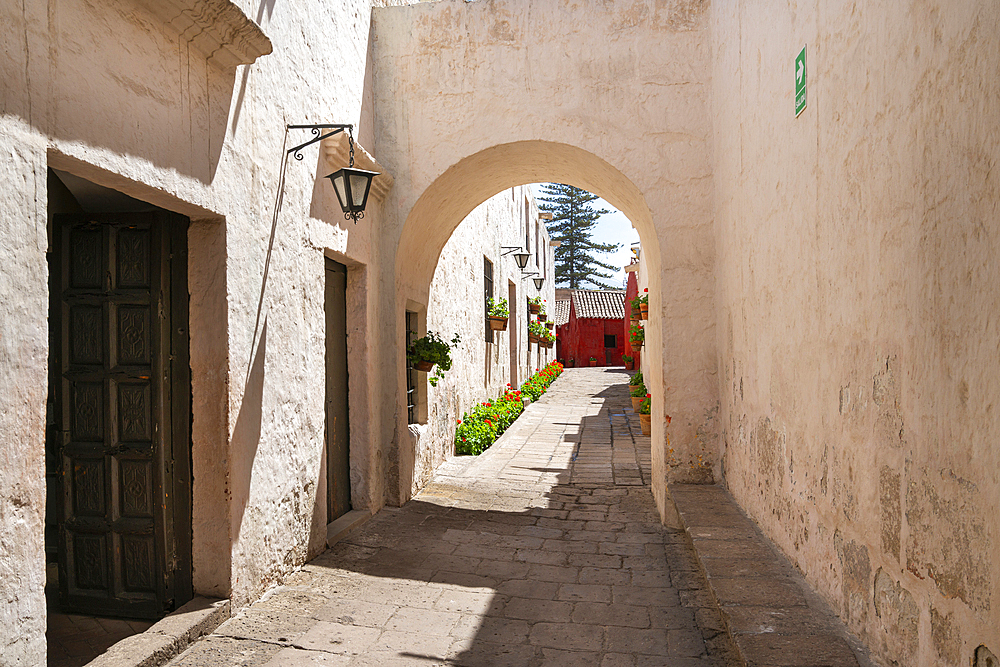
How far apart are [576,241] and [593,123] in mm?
35557

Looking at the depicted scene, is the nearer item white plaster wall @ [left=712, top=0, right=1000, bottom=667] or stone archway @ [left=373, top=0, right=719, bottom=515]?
white plaster wall @ [left=712, top=0, right=1000, bottom=667]

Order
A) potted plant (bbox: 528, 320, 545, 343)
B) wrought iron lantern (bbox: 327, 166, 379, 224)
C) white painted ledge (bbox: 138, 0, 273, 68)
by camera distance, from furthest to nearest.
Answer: potted plant (bbox: 528, 320, 545, 343)
wrought iron lantern (bbox: 327, 166, 379, 224)
white painted ledge (bbox: 138, 0, 273, 68)

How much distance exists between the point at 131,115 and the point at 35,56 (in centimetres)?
51

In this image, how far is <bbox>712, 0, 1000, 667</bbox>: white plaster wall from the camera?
1766 mm

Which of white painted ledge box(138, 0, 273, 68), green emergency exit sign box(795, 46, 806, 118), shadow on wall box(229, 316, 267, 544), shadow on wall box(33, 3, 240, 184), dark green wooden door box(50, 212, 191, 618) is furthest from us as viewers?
shadow on wall box(229, 316, 267, 544)

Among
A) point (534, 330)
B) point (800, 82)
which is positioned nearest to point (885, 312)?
point (800, 82)

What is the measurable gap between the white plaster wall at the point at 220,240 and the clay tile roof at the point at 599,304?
27425 millimetres

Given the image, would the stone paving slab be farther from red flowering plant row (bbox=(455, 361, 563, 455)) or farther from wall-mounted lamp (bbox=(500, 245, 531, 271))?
wall-mounted lamp (bbox=(500, 245, 531, 271))

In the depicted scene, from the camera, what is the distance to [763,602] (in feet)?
10.1

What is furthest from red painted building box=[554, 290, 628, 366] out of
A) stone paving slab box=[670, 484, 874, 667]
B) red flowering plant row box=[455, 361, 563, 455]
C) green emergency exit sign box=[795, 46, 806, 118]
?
green emergency exit sign box=[795, 46, 806, 118]

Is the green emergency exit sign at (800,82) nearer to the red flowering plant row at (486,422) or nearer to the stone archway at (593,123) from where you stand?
the stone archway at (593,123)

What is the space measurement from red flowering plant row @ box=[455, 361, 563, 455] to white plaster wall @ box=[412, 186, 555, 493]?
15 cm

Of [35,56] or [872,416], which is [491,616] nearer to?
[872,416]

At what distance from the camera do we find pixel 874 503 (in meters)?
2.49
